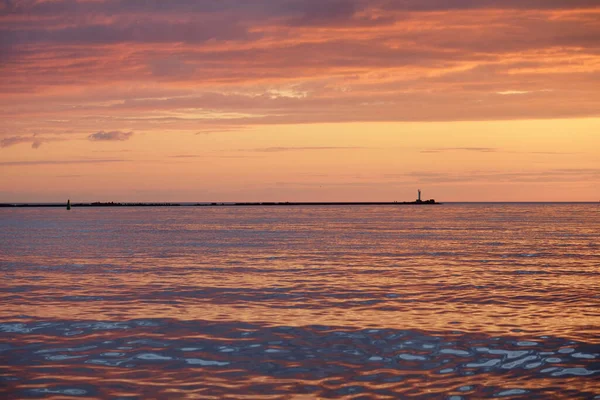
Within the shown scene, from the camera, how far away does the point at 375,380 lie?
1340 centimetres

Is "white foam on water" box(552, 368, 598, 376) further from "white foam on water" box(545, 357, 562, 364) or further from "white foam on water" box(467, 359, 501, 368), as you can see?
"white foam on water" box(467, 359, 501, 368)

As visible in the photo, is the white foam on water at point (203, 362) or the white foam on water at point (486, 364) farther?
the white foam on water at point (203, 362)

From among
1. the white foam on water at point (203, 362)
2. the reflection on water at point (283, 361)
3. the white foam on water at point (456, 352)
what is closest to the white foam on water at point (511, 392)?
the reflection on water at point (283, 361)

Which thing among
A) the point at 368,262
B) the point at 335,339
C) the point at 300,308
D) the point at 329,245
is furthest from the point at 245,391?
the point at 329,245

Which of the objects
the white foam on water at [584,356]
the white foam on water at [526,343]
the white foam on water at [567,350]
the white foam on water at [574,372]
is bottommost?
the white foam on water at [574,372]

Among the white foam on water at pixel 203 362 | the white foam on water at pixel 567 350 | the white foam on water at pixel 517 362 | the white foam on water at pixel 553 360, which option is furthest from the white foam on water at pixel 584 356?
the white foam on water at pixel 203 362

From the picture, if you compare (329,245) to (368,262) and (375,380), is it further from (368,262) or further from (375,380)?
(375,380)

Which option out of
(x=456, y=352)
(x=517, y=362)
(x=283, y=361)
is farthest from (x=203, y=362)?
(x=517, y=362)

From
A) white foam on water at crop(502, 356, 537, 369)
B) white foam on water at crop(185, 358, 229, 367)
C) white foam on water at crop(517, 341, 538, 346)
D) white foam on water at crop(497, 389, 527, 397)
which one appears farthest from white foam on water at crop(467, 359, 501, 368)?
white foam on water at crop(185, 358, 229, 367)

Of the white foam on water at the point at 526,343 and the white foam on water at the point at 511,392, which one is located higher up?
the white foam on water at the point at 526,343

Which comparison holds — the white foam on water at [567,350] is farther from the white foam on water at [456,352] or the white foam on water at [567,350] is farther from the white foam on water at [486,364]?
the white foam on water at [456,352]

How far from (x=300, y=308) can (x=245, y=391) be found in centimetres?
950

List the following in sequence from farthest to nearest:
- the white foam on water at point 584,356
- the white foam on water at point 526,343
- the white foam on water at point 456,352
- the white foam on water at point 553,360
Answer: the white foam on water at point 526,343, the white foam on water at point 456,352, the white foam on water at point 584,356, the white foam on water at point 553,360

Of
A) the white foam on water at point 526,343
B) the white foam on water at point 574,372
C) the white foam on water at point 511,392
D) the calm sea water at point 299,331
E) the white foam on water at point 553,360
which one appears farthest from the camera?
the white foam on water at point 526,343
